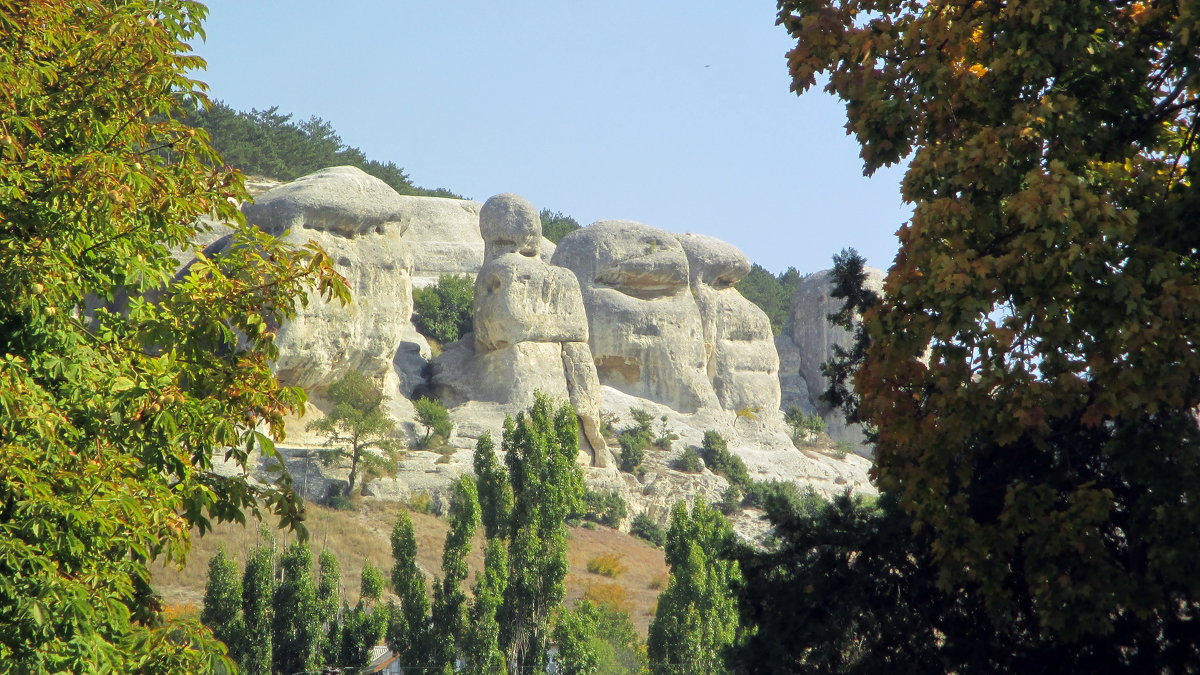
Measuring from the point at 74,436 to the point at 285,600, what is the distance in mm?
15544

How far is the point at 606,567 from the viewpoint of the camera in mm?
30875

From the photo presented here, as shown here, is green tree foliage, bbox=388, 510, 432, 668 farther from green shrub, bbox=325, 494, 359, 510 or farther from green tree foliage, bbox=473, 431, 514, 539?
green shrub, bbox=325, 494, 359, 510

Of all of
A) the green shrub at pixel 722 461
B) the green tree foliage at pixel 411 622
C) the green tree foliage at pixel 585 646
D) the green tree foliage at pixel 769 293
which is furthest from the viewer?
the green tree foliage at pixel 769 293

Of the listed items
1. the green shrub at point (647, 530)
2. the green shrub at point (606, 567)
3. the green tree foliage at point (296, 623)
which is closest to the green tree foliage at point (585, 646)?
the green tree foliage at point (296, 623)

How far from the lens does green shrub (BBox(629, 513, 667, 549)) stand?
3447 centimetres

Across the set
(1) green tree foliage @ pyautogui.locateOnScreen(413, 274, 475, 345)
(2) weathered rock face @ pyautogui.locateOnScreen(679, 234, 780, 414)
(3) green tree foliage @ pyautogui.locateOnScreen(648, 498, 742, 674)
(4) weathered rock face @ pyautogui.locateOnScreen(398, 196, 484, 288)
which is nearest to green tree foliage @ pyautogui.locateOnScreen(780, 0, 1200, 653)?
(3) green tree foliage @ pyautogui.locateOnScreen(648, 498, 742, 674)

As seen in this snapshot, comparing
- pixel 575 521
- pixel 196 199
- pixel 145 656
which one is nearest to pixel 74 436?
pixel 145 656

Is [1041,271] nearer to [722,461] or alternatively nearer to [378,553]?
[378,553]

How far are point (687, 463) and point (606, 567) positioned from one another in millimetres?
7561

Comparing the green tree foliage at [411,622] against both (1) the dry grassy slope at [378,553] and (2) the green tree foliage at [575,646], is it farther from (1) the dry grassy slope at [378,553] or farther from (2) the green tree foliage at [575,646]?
(1) the dry grassy slope at [378,553]

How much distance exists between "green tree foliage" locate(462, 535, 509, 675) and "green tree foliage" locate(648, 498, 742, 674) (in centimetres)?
263

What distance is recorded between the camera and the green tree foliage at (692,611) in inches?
832

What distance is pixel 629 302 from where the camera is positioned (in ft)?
137

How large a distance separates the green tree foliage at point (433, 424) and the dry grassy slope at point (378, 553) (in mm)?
2621
